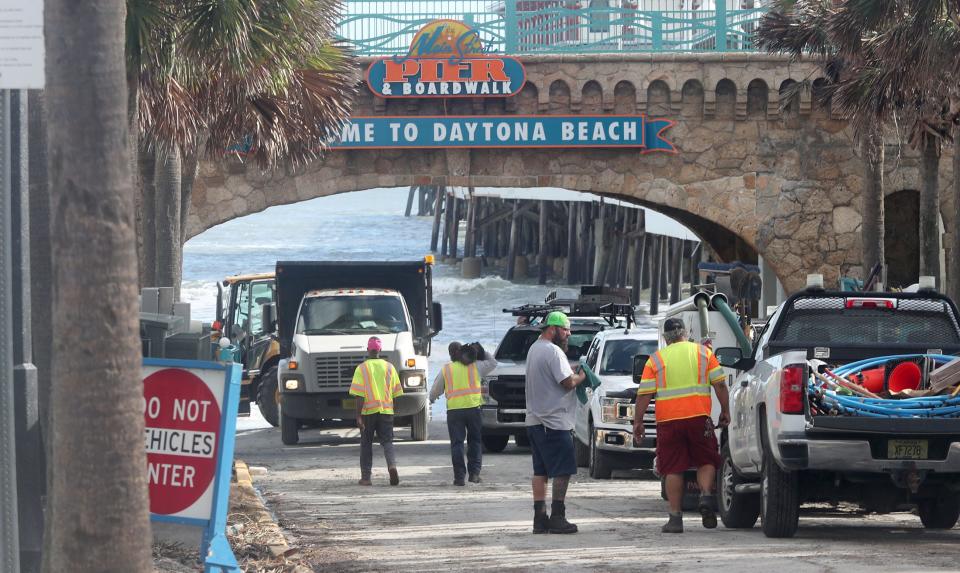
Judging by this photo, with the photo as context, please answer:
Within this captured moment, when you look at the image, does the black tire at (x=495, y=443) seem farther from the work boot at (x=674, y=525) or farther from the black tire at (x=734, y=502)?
the work boot at (x=674, y=525)

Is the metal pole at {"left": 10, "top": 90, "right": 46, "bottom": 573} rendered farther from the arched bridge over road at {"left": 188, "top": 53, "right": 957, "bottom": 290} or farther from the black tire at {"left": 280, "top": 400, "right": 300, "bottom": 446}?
the arched bridge over road at {"left": 188, "top": 53, "right": 957, "bottom": 290}

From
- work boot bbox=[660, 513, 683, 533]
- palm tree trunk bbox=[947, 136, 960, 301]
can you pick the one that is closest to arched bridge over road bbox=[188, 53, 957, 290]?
palm tree trunk bbox=[947, 136, 960, 301]

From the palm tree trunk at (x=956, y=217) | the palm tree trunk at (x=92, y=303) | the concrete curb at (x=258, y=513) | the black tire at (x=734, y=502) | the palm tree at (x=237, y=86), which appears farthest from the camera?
the palm tree trunk at (x=956, y=217)

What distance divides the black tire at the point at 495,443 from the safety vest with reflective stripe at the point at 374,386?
466 cm

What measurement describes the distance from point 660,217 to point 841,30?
23.5m

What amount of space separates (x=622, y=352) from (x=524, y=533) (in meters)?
7.06

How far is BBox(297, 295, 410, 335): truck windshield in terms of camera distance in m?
21.8

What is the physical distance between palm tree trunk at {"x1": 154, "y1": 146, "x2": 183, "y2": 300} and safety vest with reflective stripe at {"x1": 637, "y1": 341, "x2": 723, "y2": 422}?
10.8 meters

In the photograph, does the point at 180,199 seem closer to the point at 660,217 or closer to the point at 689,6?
the point at 689,6

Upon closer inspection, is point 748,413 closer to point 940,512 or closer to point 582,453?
point 940,512

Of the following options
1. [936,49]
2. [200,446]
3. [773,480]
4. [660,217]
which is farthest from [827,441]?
[660,217]

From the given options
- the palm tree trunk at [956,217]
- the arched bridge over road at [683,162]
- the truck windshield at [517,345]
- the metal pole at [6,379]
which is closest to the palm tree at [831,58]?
the arched bridge over road at [683,162]

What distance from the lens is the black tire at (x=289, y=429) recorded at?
21172 millimetres

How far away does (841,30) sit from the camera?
58.5ft
